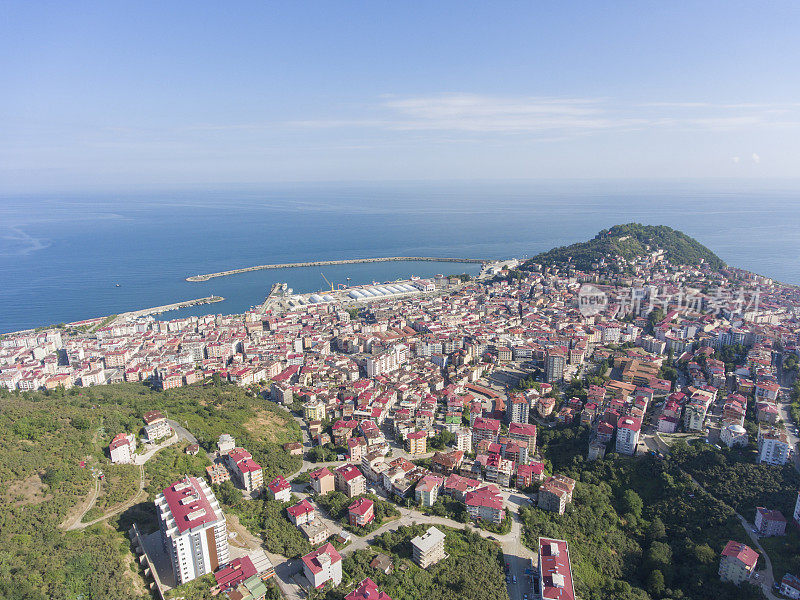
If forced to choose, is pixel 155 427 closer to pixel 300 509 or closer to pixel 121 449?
pixel 121 449

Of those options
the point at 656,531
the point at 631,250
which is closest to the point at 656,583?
the point at 656,531

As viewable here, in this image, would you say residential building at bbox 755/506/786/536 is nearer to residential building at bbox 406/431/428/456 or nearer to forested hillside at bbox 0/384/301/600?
residential building at bbox 406/431/428/456

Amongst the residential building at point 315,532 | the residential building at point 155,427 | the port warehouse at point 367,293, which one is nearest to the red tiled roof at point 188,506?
the residential building at point 315,532

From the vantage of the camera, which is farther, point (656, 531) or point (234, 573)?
point (656, 531)

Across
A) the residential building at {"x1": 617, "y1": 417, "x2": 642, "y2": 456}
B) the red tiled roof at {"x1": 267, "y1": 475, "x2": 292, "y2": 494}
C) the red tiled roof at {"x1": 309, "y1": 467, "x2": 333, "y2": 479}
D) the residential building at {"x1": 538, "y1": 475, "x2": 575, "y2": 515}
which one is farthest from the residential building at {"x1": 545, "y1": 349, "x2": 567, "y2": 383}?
the red tiled roof at {"x1": 267, "y1": 475, "x2": 292, "y2": 494}

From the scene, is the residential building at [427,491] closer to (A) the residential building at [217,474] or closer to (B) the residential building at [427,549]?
(B) the residential building at [427,549]

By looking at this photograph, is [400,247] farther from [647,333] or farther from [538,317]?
[647,333]

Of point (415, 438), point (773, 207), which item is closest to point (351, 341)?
point (415, 438)
